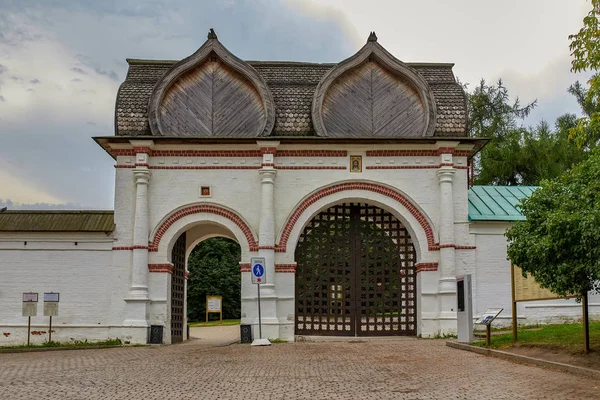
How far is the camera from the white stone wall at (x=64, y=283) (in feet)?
59.6

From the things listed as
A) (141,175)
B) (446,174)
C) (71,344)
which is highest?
(446,174)

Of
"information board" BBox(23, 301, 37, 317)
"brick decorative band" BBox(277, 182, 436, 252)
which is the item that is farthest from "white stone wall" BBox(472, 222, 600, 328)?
"information board" BBox(23, 301, 37, 317)

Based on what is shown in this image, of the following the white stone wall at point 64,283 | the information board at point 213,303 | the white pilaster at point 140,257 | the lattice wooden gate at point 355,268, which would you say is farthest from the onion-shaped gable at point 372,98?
the information board at point 213,303

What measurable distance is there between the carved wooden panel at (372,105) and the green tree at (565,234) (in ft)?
23.9

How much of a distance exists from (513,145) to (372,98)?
1573 centimetres

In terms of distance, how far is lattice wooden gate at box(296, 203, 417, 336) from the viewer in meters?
19.3

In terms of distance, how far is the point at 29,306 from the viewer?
17.6 m

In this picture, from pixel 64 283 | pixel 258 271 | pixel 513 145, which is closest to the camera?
pixel 258 271

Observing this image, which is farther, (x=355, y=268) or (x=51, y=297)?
(x=355, y=268)

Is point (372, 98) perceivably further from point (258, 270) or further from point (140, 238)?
point (140, 238)

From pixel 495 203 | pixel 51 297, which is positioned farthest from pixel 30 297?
pixel 495 203

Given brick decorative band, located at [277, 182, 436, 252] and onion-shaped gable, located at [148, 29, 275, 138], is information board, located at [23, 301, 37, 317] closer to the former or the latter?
onion-shaped gable, located at [148, 29, 275, 138]

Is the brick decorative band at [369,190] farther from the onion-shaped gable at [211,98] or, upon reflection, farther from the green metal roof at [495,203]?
the onion-shaped gable at [211,98]

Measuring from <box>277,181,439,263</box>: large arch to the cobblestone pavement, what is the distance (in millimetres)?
4322
